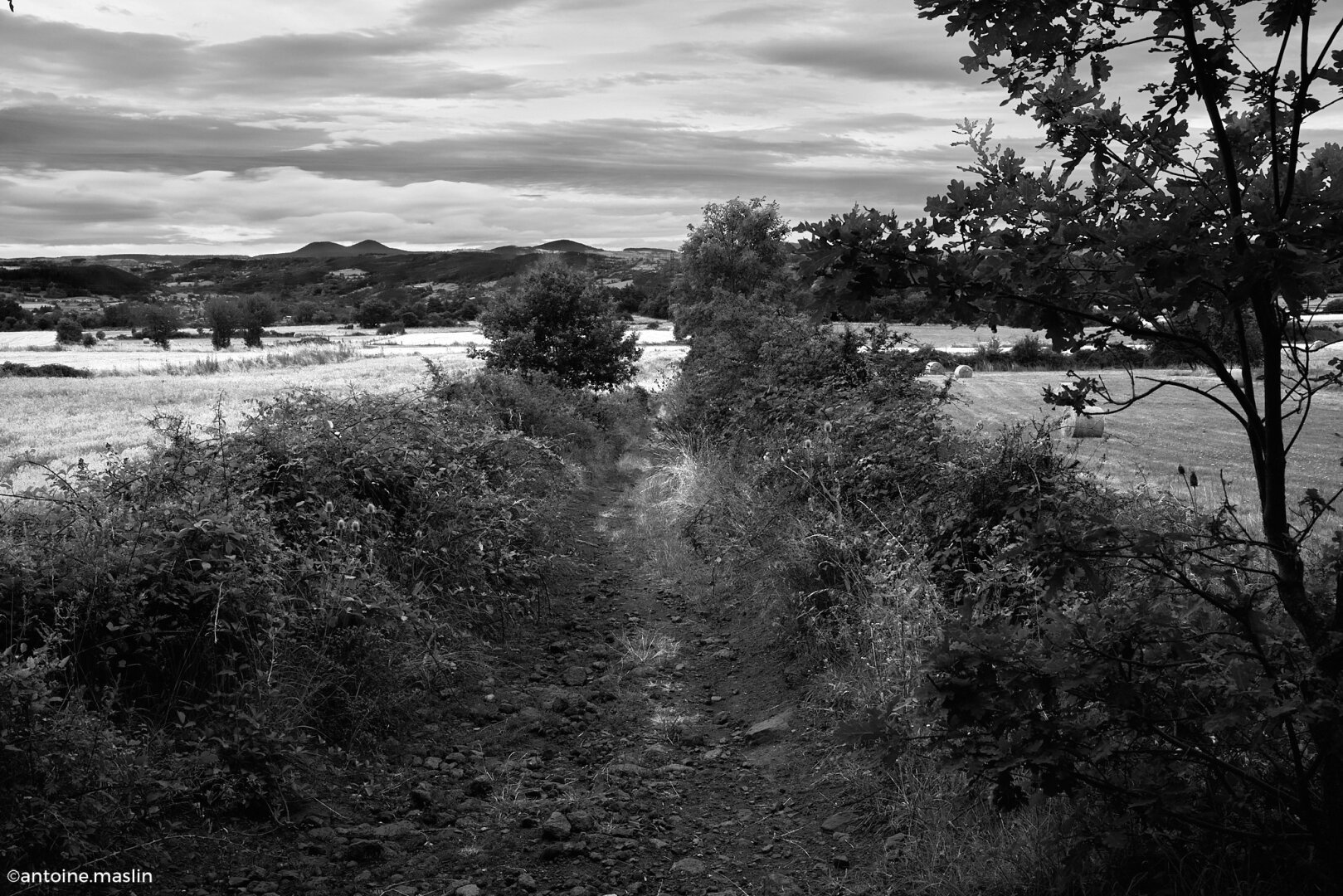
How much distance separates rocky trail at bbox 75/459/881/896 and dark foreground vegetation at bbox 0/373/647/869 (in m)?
0.28

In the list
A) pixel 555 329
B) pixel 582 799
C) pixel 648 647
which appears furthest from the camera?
pixel 555 329

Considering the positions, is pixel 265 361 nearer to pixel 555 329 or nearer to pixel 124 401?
pixel 124 401

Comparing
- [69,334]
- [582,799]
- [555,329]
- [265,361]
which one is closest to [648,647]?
[582,799]

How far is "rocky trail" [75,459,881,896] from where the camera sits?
13.9 feet

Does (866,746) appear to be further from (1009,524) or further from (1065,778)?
(1009,524)

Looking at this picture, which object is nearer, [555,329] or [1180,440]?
[1180,440]

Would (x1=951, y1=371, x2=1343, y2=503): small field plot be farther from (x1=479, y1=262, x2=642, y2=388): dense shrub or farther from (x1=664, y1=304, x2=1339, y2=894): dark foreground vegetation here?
(x1=479, y1=262, x2=642, y2=388): dense shrub

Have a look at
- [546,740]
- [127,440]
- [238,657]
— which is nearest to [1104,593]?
[546,740]

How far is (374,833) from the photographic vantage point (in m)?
4.58

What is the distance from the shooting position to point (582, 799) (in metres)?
5.12

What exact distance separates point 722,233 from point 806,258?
35723 mm

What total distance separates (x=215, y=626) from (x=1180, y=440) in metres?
26.4

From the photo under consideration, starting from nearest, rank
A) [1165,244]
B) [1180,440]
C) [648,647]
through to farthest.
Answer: [1165,244], [648,647], [1180,440]

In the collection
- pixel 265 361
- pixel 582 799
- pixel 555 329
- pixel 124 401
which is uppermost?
pixel 555 329
